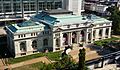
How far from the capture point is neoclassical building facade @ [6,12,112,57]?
3659 inches

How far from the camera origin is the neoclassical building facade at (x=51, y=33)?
92.9 metres

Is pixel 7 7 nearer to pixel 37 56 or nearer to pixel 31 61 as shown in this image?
pixel 37 56

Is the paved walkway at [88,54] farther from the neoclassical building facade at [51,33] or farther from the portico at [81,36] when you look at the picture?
the neoclassical building facade at [51,33]

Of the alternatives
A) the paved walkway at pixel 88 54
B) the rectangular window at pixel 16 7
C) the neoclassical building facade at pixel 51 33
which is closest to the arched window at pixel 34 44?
the neoclassical building facade at pixel 51 33

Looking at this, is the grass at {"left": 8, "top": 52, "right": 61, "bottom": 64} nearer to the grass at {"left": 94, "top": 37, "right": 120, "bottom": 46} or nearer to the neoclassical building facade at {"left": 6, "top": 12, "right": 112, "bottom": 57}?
the neoclassical building facade at {"left": 6, "top": 12, "right": 112, "bottom": 57}

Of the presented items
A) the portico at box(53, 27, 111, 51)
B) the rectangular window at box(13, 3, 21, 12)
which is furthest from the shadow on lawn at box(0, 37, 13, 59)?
the rectangular window at box(13, 3, 21, 12)

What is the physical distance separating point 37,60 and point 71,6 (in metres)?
84.2

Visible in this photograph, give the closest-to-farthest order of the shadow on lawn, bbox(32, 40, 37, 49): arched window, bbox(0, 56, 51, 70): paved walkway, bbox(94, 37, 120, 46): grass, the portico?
bbox(0, 56, 51, 70): paved walkway → the shadow on lawn → bbox(32, 40, 37, 49): arched window → the portico → bbox(94, 37, 120, 46): grass

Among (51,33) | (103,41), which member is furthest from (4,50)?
(103,41)

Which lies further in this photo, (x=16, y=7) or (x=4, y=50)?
(x=16, y=7)

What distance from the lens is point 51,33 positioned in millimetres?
98812

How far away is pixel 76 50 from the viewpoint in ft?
333

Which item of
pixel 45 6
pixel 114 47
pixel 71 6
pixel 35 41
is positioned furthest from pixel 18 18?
pixel 114 47

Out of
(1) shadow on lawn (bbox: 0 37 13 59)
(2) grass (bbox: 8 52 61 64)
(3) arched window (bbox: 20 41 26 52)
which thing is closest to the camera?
(2) grass (bbox: 8 52 61 64)
